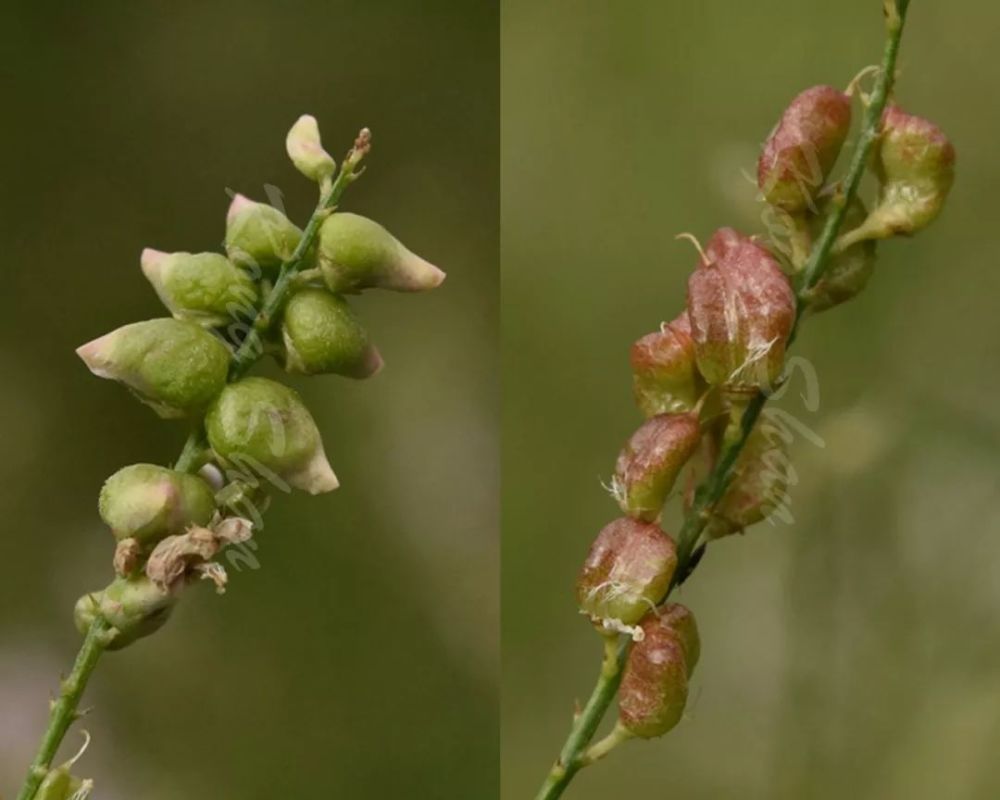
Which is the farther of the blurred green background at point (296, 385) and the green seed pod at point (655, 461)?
the blurred green background at point (296, 385)

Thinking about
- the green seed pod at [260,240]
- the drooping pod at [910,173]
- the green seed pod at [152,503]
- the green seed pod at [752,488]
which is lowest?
the green seed pod at [752,488]

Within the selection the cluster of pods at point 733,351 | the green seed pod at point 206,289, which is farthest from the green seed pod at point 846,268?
the green seed pod at point 206,289

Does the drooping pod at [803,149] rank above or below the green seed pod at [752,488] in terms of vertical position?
above

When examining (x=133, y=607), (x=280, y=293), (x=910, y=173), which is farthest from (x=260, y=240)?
(x=910, y=173)

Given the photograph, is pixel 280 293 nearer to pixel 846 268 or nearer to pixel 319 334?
pixel 319 334

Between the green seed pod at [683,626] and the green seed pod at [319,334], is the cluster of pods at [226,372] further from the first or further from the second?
the green seed pod at [683,626]

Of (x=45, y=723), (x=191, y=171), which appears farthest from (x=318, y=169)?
(x=45, y=723)
